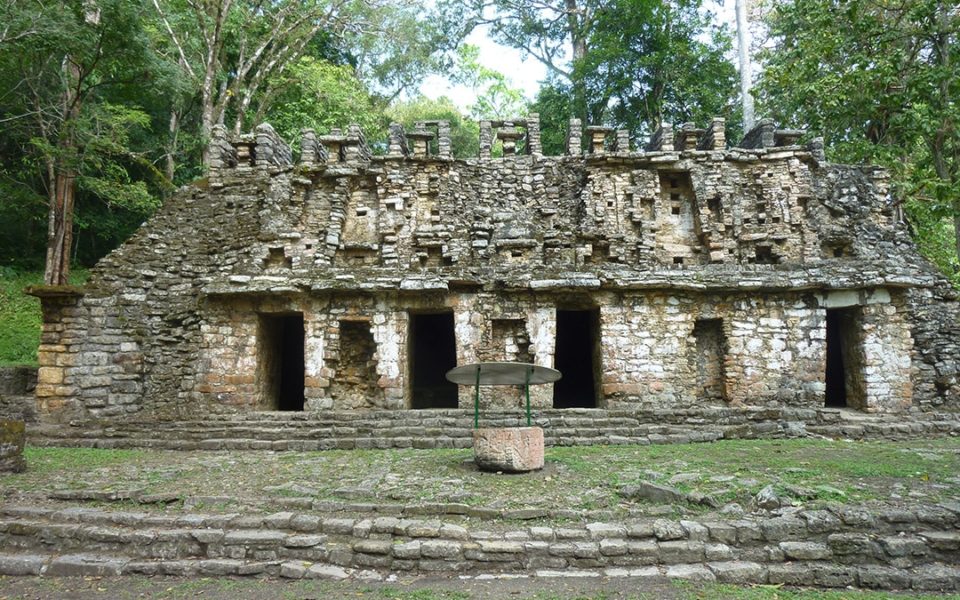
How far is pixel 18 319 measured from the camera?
1560cm

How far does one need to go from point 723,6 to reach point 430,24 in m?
13.4

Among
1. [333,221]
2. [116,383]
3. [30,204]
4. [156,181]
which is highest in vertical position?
[156,181]

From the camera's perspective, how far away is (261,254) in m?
12.0

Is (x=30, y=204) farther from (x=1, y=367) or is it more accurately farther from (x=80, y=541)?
(x=80, y=541)

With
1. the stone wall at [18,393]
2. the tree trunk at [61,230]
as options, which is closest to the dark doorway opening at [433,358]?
the stone wall at [18,393]

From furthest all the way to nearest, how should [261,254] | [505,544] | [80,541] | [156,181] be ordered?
[156,181] < [261,254] < [80,541] < [505,544]

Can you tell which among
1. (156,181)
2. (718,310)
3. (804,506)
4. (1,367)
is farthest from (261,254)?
(804,506)

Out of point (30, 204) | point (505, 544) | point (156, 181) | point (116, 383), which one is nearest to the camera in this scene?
point (505, 544)

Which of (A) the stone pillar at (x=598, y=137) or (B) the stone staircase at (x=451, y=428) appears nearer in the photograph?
(B) the stone staircase at (x=451, y=428)

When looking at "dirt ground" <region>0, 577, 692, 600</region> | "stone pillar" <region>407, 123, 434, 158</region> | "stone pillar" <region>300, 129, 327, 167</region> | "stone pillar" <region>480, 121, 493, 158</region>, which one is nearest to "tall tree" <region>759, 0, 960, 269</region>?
"dirt ground" <region>0, 577, 692, 600</region>

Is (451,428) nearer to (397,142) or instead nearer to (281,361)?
(281,361)

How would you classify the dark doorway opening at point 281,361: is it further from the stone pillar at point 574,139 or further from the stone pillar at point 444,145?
the stone pillar at point 574,139

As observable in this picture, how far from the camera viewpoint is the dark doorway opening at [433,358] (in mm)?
14930

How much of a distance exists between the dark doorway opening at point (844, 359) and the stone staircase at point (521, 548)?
6700 mm
